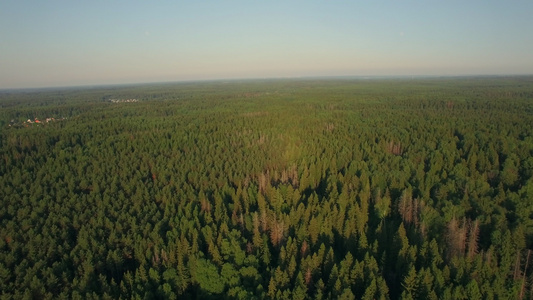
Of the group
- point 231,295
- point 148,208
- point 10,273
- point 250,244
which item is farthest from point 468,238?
point 10,273

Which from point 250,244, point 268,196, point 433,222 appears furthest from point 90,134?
point 433,222

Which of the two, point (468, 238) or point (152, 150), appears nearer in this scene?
point (468, 238)

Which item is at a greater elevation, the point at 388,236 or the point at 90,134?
the point at 90,134

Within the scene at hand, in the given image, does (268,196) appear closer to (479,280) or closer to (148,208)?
(148,208)

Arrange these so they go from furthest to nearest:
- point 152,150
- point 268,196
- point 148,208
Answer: point 152,150
point 268,196
point 148,208

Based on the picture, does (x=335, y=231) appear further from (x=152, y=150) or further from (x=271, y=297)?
(x=152, y=150)

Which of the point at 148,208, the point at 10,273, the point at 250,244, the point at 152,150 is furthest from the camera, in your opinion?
the point at 152,150

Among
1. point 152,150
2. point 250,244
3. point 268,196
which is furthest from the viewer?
point 152,150
